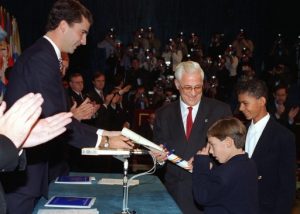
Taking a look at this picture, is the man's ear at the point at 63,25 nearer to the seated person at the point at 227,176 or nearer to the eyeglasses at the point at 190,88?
the eyeglasses at the point at 190,88

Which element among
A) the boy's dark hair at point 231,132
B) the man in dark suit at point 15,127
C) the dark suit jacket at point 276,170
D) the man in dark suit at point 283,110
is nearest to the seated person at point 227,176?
the boy's dark hair at point 231,132

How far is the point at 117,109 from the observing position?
25.3ft

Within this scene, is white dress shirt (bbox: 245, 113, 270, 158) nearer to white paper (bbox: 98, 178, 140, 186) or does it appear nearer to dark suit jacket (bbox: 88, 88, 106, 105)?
white paper (bbox: 98, 178, 140, 186)

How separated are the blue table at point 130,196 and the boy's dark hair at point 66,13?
1.08 m

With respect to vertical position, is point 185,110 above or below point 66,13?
below

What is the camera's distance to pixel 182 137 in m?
3.11

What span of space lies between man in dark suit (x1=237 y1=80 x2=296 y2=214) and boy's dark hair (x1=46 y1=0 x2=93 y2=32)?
4.02ft

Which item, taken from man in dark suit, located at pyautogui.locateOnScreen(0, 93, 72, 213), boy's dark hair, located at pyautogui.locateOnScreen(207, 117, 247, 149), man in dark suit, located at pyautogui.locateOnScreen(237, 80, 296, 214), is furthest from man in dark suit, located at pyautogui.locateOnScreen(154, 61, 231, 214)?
man in dark suit, located at pyautogui.locateOnScreen(0, 93, 72, 213)

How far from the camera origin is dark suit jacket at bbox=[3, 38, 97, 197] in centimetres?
255

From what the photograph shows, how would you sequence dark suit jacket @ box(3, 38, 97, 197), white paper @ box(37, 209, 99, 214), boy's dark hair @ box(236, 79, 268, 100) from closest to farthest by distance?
1. white paper @ box(37, 209, 99, 214)
2. dark suit jacket @ box(3, 38, 97, 197)
3. boy's dark hair @ box(236, 79, 268, 100)

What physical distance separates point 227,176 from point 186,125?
739mm

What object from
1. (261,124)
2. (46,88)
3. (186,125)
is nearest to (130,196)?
(186,125)

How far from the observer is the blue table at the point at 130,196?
2.60m

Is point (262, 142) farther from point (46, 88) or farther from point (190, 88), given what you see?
point (46, 88)
